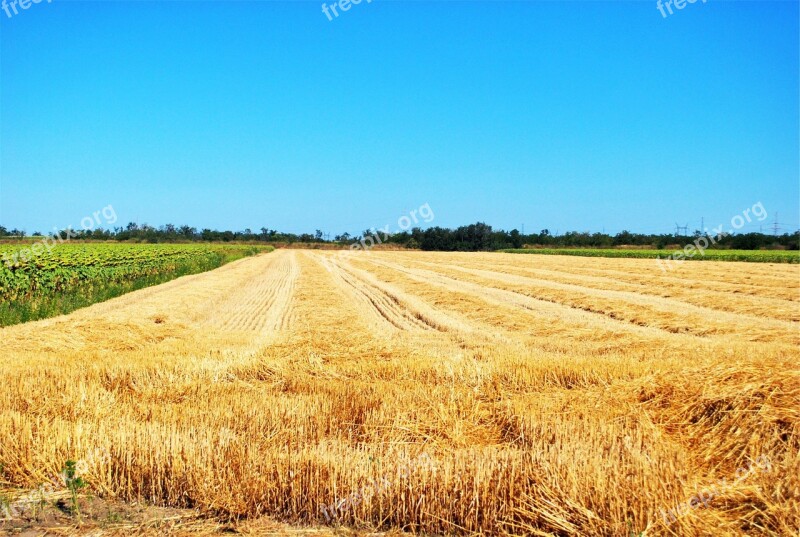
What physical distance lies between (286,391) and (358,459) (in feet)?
10.5

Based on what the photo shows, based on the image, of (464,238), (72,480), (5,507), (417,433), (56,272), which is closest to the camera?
(5,507)

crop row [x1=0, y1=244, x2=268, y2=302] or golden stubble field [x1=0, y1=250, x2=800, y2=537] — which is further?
crop row [x1=0, y1=244, x2=268, y2=302]

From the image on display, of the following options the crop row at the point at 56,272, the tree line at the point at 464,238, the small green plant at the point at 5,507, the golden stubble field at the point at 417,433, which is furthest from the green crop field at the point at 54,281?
the tree line at the point at 464,238

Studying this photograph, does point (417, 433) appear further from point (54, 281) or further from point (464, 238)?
point (464, 238)

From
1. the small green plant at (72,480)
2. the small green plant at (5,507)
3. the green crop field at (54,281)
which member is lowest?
the small green plant at (5,507)

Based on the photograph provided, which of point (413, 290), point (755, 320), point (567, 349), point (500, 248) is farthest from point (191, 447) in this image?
point (500, 248)

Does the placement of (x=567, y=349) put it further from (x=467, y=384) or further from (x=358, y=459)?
(x=358, y=459)

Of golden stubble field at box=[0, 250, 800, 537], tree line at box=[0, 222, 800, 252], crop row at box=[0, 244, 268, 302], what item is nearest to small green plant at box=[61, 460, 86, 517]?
golden stubble field at box=[0, 250, 800, 537]

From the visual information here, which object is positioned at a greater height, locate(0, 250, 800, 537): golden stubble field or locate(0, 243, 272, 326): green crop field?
locate(0, 243, 272, 326): green crop field

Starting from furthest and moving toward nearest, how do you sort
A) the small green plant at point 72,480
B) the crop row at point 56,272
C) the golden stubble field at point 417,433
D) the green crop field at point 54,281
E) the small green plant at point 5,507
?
the crop row at point 56,272 → the green crop field at point 54,281 → the small green plant at point 72,480 → the small green plant at point 5,507 → the golden stubble field at point 417,433

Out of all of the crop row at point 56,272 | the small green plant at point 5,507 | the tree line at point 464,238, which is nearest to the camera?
the small green plant at point 5,507

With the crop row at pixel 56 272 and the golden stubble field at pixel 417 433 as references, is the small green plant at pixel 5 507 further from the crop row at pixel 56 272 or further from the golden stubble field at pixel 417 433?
the crop row at pixel 56 272

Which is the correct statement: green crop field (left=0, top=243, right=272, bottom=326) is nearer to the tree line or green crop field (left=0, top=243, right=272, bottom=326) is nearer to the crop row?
the crop row

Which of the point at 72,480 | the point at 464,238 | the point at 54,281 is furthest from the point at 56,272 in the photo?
the point at 464,238
